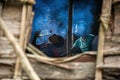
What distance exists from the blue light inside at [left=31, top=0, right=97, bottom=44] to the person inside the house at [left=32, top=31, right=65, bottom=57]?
4cm

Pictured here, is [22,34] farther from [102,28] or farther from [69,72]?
[102,28]

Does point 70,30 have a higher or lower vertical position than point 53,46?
higher

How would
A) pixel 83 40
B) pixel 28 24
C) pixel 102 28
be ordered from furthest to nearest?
1. pixel 83 40
2. pixel 28 24
3. pixel 102 28

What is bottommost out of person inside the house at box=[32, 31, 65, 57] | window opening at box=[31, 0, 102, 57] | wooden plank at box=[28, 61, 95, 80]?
wooden plank at box=[28, 61, 95, 80]

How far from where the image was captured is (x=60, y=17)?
4.68 metres

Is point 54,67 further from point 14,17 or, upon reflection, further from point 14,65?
point 14,17

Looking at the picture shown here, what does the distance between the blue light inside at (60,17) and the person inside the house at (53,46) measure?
4 cm

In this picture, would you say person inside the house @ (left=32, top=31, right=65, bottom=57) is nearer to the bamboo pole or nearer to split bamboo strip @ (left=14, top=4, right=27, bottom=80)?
split bamboo strip @ (left=14, top=4, right=27, bottom=80)

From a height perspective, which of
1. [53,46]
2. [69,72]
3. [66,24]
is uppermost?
[66,24]

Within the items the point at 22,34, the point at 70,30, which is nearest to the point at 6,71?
the point at 22,34

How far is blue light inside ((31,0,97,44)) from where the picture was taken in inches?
182

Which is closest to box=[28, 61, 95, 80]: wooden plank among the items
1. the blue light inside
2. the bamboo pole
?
the bamboo pole

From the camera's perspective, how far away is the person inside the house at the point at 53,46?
15.0ft

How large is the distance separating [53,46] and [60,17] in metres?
0.35
